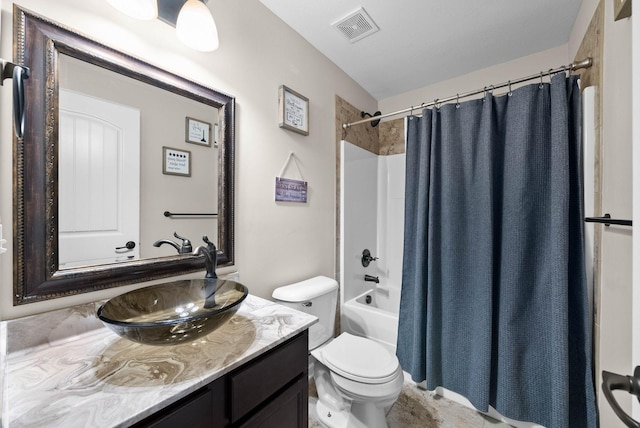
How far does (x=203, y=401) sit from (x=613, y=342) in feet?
4.87

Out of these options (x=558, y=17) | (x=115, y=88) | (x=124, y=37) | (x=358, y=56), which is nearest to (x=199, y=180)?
(x=115, y=88)

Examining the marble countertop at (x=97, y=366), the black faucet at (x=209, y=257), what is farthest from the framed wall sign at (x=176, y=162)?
the marble countertop at (x=97, y=366)

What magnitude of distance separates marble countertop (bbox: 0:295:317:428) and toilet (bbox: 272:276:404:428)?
1.82 ft

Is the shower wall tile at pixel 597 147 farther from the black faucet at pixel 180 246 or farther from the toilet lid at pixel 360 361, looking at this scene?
the black faucet at pixel 180 246

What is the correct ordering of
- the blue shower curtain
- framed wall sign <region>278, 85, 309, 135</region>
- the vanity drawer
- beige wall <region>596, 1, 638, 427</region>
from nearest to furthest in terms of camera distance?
the vanity drawer → beige wall <region>596, 1, 638, 427</region> → the blue shower curtain → framed wall sign <region>278, 85, 309, 135</region>

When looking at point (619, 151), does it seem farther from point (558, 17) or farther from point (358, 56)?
point (358, 56)

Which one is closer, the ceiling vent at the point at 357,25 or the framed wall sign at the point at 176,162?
the framed wall sign at the point at 176,162

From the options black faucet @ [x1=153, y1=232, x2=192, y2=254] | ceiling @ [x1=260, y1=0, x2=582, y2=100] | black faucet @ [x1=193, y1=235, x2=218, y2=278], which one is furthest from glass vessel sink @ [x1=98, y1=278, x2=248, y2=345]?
ceiling @ [x1=260, y1=0, x2=582, y2=100]

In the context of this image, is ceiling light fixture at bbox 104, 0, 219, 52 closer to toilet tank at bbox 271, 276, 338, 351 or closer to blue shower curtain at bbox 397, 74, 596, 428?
toilet tank at bbox 271, 276, 338, 351

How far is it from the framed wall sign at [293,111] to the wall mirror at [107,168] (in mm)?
349

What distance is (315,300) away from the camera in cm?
158

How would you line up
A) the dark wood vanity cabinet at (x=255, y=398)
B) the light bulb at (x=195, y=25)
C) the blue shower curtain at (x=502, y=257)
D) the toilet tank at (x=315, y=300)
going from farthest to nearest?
the toilet tank at (x=315, y=300)
the blue shower curtain at (x=502, y=257)
the light bulb at (x=195, y=25)
the dark wood vanity cabinet at (x=255, y=398)

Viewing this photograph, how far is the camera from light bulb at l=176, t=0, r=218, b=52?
1060 mm

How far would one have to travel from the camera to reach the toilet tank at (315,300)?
1.47 metres
